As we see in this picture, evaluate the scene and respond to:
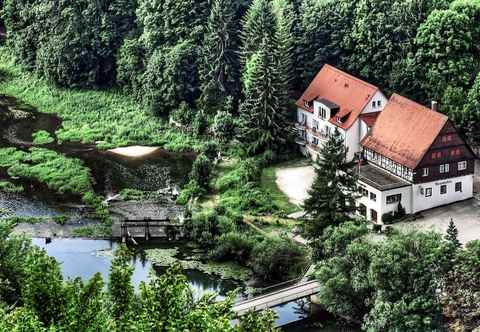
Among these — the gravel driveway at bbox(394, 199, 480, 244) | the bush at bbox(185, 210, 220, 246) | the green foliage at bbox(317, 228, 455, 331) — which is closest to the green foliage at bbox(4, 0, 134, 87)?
the bush at bbox(185, 210, 220, 246)

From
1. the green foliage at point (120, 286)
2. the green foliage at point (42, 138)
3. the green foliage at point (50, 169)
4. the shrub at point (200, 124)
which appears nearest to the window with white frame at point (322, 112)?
the shrub at point (200, 124)

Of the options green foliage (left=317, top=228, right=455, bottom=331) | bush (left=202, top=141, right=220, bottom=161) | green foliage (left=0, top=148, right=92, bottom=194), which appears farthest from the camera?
bush (left=202, top=141, right=220, bottom=161)

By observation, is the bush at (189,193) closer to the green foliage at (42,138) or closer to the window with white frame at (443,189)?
the green foliage at (42,138)

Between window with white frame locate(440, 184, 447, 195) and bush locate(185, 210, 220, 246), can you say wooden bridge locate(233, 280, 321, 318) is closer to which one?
bush locate(185, 210, 220, 246)

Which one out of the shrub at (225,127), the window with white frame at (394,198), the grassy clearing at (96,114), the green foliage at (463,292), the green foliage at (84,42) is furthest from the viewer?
the green foliage at (84,42)

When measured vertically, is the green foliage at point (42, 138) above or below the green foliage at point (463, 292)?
above

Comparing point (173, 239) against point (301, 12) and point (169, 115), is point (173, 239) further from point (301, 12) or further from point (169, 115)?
point (301, 12)
